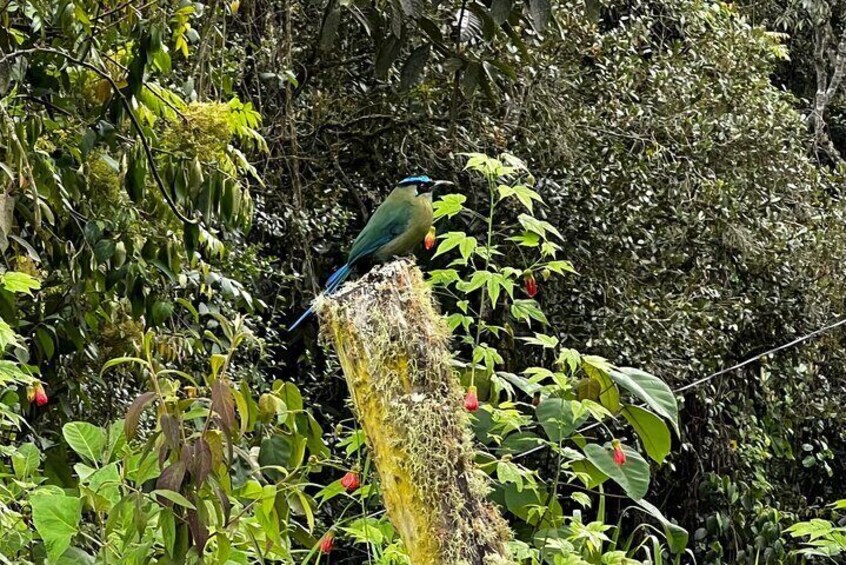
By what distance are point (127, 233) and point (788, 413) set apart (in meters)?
4.37

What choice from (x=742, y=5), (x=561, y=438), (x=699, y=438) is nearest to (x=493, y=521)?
(x=561, y=438)

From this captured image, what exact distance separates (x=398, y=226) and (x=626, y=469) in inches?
45.1

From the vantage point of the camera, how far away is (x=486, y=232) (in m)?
5.71

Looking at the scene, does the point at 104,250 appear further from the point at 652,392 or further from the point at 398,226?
the point at 652,392

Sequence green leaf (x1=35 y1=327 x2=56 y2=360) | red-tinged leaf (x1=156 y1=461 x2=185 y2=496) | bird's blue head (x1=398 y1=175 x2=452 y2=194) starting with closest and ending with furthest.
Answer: red-tinged leaf (x1=156 y1=461 x2=185 y2=496) < green leaf (x1=35 y1=327 x2=56 y2=360) < bird's blue head (x1=398 y1=175 x2=452 y2=194)

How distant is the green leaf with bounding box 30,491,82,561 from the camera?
80.4 inches

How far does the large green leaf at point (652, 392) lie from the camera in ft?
8.27

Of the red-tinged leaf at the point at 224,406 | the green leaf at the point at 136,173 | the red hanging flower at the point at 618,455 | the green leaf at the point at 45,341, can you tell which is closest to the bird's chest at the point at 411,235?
the green leaf at the point at 136,173

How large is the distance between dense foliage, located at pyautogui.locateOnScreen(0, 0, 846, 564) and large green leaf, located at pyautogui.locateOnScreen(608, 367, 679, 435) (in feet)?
0.08

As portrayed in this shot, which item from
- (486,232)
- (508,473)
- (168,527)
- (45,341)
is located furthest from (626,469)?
(486,232)

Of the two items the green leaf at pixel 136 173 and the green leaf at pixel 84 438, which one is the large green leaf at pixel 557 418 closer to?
the green leaf at pixel 84 438

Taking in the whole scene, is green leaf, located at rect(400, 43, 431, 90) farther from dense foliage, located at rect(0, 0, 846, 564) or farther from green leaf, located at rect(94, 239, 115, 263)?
green leaf, located at rect(94, 239, 115, 263)

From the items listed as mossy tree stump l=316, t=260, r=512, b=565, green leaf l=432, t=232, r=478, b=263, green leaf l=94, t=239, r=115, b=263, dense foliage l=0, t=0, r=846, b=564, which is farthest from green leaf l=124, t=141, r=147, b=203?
mossy tree stump l=316, t=260, r=512, b=565

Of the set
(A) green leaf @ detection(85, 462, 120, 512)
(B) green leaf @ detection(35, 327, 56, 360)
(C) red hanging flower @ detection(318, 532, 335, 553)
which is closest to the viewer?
(A) green leaf @ detection(85, 462, 120, 512)
